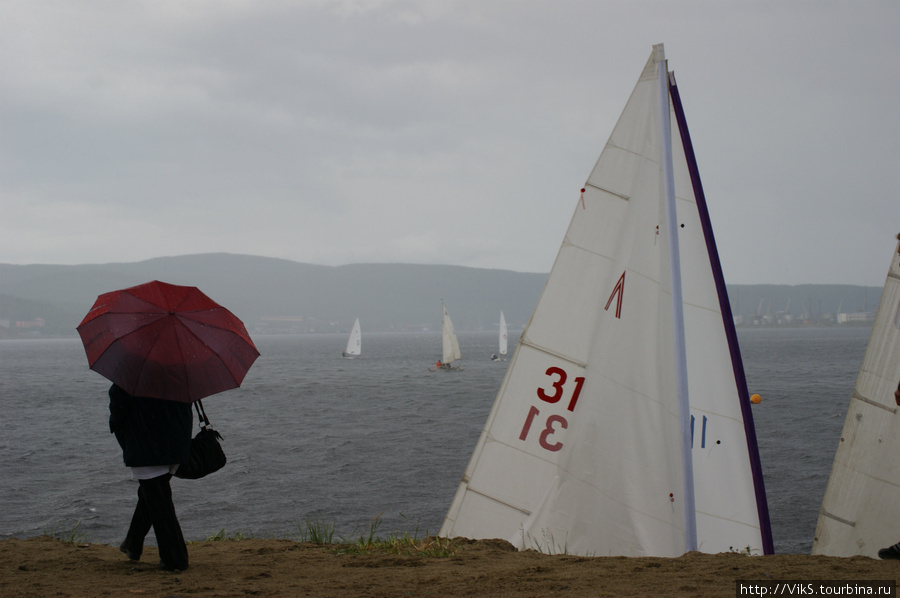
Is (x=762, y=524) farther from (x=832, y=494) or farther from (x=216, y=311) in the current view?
(x=216, y=311)

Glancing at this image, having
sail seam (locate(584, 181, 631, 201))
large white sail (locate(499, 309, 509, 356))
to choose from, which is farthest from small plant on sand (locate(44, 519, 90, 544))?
large white sail (locate(499, 309, 509, 356))

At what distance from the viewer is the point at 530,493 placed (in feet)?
18.2

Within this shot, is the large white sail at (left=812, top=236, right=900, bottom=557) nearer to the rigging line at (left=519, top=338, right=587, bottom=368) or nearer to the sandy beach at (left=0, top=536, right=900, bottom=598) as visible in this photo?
the sandy beach at (left=0, top=536, right=900, bottom=598)

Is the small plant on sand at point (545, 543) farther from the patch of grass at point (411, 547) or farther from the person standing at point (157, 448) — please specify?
the person standing at point (157, 448)

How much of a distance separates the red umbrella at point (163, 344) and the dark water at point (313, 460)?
406 cm

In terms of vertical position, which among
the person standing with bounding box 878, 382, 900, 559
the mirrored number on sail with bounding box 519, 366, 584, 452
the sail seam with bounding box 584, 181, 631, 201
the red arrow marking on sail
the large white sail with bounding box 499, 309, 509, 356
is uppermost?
the sail seam with bounding box 584, 181, 631, 201

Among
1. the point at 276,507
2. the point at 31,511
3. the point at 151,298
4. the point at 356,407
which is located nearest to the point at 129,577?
the point at 151,298

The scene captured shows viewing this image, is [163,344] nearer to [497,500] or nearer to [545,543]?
[497,500]

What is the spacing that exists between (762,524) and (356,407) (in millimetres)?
33274

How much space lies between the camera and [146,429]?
4.83 metres

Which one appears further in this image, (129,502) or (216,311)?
(129,502)

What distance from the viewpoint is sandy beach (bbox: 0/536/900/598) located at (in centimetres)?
405

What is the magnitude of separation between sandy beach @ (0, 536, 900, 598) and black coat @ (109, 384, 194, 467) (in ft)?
2.42

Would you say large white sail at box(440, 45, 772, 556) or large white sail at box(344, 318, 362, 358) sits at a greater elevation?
large white sail at box(440, 45, 772, 556)
